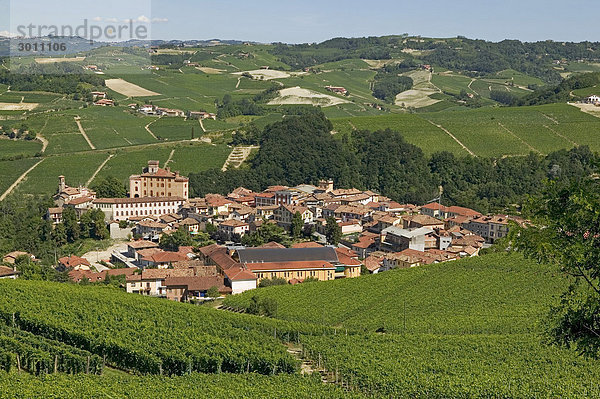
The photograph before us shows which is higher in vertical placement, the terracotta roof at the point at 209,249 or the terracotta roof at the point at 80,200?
the terracotta roof at the point at 80,200

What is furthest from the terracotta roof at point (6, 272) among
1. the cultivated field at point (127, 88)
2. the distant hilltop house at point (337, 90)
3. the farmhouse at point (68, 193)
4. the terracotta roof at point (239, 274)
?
the distant hilltop house at point (337, 90)

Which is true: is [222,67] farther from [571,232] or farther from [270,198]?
[571,232]

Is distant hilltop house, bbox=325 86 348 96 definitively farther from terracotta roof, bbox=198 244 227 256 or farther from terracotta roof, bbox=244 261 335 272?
terracotta roof, bbox=244 261 335 272

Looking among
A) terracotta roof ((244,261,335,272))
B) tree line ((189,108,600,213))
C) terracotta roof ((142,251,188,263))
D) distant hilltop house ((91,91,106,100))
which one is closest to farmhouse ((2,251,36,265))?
terracotta roof ((142,251,188,263))

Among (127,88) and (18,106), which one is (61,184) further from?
(127,88)

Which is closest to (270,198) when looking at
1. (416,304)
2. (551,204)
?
(416,304)

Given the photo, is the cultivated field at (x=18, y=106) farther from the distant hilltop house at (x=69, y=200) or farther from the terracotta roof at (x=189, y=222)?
the terracotta roof at (x=189, y=222)
